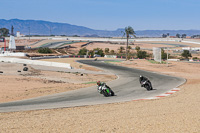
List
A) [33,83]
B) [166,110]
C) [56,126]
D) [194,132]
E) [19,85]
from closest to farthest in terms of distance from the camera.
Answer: [194,132]
[56,126]
[166,110]
[19,85]
[33,83]

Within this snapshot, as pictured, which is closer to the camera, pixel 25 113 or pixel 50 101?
pixel 25 113

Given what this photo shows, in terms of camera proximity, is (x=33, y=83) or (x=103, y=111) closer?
(x=103, y=111)

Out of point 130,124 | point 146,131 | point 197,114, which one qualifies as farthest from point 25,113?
point 197,114

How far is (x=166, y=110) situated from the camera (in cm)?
1550

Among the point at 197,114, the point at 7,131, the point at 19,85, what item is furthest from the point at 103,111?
the point at 19,85

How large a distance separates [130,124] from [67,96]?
10.7 meters

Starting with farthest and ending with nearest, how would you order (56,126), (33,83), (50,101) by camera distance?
(33,83) < (50,101) < (56,126)

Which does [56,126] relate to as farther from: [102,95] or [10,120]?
[102,95]

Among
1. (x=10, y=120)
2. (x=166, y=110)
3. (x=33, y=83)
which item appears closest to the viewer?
(x=10, y=120)

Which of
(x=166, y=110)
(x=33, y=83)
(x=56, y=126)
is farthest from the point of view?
(x=33, y=83)

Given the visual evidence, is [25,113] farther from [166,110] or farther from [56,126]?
[166,110]

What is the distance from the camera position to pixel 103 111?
15.9 meters

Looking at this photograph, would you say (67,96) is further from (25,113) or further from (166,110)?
(166,110)

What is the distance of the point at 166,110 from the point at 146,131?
4.68 metres
